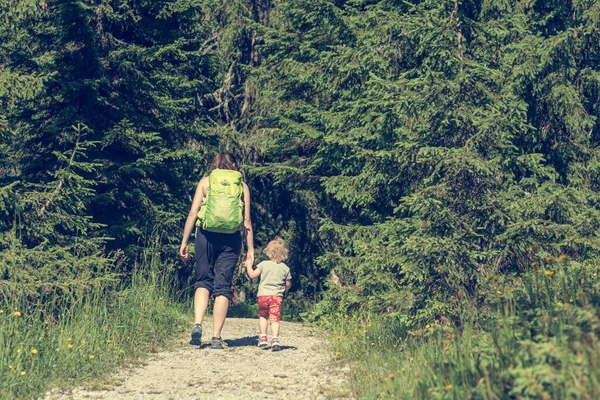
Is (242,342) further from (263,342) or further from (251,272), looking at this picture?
(251,272)

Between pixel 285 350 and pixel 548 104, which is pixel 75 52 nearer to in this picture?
pixel 285 350

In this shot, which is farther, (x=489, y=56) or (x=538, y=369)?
(x=489, y=56)

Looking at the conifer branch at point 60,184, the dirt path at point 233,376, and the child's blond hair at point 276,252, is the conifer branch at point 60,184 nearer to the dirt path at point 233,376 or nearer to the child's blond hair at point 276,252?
the dirt path at point 233,376

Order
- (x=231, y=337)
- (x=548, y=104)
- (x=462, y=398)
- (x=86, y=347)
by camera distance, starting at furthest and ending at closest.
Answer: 1. (x=548, y=104)
2. (x=231, y=337)
3. (x=86, y=347)
4. (x=462, y=398)

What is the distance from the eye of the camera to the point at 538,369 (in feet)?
13.4

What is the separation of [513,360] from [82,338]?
4.20 metres

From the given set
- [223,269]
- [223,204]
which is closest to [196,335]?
[223,269]

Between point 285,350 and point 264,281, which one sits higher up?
point 264,281

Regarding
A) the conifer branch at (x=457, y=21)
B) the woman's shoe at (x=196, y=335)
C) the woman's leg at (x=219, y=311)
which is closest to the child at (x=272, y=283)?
the woman's leg at (x=219, y=311)

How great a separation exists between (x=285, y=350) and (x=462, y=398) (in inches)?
166

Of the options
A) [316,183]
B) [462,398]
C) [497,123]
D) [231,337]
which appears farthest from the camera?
[316,183]

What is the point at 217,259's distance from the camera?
28.0 feet

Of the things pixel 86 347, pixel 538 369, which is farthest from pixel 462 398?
pixel 86 347

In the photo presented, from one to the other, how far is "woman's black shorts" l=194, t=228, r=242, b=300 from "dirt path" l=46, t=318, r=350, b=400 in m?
0.65
